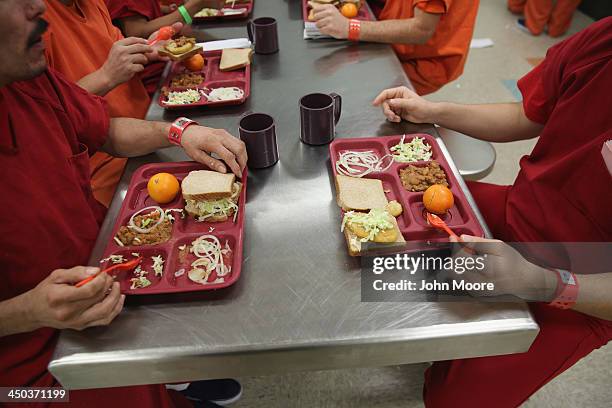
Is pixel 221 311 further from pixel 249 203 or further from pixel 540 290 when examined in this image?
pixel 540 290

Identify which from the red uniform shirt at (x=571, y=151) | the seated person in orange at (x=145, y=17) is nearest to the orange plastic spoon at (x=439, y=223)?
the red uniform shirt at (x=571, y=151)

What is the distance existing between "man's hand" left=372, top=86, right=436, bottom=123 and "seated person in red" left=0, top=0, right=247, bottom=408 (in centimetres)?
54

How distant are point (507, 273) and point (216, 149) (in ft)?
2.67

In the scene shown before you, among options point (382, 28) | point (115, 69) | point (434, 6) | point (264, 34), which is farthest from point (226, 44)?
point (434, 6)

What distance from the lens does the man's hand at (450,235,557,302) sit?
936mm

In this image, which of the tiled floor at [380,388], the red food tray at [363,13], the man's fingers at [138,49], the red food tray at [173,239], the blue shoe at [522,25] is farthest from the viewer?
the blue shoe at [522,25]

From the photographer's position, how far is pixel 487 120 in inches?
56.3

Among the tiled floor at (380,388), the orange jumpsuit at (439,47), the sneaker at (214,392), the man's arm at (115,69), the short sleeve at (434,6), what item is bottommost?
the tiled floor at (380,388)

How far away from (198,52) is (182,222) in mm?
906

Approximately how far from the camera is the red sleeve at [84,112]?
122 centimetres

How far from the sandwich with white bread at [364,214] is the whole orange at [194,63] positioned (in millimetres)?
930

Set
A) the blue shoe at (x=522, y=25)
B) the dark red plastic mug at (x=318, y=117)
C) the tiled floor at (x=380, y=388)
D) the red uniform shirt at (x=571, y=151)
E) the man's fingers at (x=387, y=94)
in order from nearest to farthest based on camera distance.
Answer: the red uniform shirt at (x=571, y=151), the dark red plastic mug at (x=318, y=117), the man's fingers at (x=387, y=94), the tiled floor at (x=380, y=388), the blue shoe at (x=522, y=25)

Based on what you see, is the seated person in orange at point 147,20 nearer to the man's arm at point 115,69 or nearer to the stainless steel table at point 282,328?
the man's arm at point 115,69

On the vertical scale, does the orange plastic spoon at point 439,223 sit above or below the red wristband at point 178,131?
below
